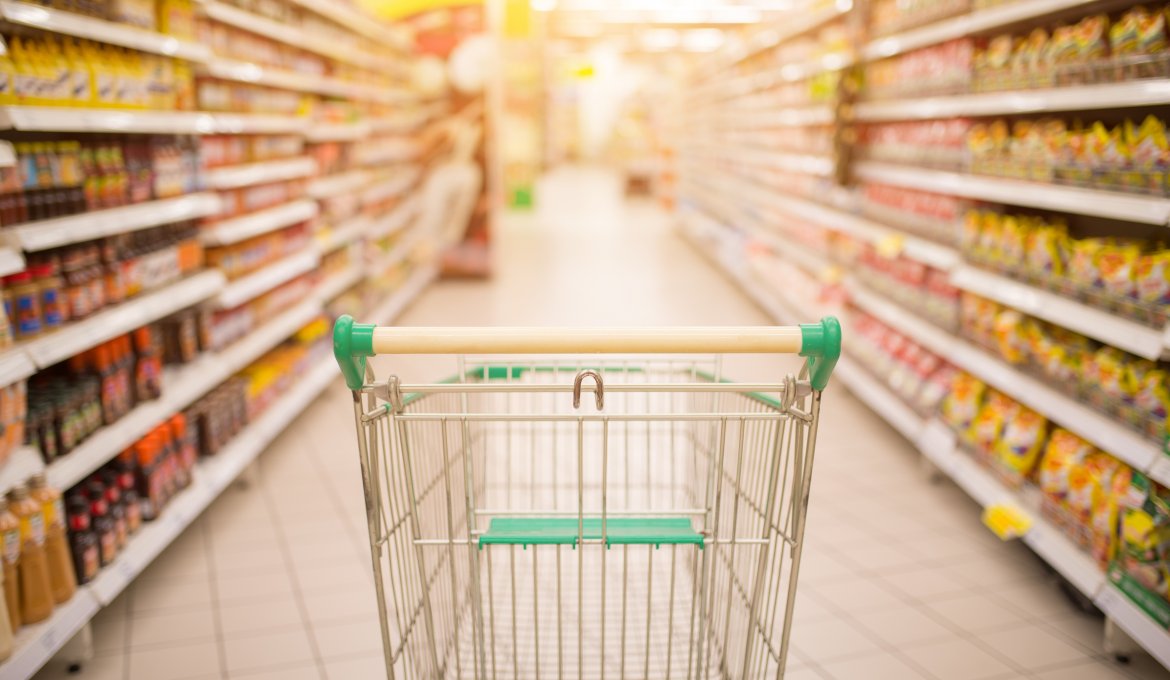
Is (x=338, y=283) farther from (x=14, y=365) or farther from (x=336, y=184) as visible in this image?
(x=14, y=365)

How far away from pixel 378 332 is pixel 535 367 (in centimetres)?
66

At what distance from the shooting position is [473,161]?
8008 millimetres

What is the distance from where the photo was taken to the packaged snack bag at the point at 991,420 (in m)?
3.26

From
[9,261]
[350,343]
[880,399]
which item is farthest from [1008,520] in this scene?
[9,261]

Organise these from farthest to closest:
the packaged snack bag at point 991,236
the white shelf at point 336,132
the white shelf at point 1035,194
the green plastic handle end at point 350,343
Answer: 1. the white shelf at point 336,132
2. the packaged snack bag at point 991,236
3. the white shelf at point 1035,194
4. the green plastic handle end at point 350,343

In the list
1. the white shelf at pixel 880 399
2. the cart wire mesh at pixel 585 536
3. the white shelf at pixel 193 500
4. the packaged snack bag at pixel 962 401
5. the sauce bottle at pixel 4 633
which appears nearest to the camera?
the cart wire mesh at pixel 585 536

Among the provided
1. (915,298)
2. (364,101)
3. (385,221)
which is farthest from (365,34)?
(915,298)

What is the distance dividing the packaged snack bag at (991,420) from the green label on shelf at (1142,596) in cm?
83

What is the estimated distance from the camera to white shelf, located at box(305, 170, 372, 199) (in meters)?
4.96

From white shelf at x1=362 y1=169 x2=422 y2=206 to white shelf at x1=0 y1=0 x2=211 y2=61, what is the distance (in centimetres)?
290

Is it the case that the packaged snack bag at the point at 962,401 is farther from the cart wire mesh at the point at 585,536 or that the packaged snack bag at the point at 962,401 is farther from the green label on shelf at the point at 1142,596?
the cart wire mesh at the point at 585,536

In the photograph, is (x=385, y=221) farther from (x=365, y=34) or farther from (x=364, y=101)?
(x=365, y=34)

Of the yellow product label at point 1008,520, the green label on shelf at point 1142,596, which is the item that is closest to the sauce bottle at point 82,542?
the yellow product label at point 1008,520

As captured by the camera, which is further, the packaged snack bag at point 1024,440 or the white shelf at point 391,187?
the white shelf at point 391,187
